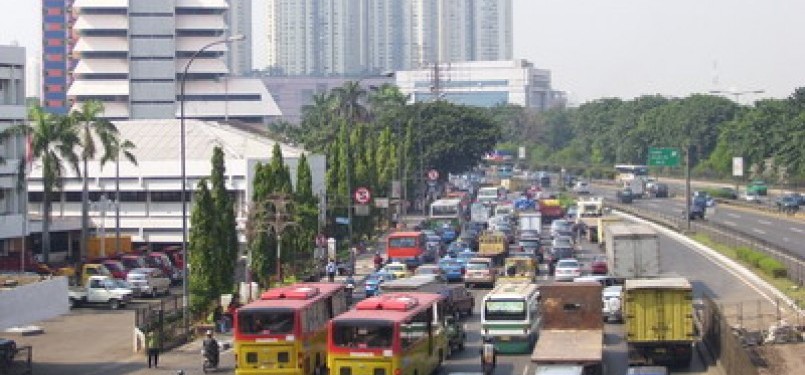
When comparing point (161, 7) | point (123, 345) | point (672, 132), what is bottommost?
point (123, 345)

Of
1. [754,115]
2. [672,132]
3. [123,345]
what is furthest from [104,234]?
[672,132]

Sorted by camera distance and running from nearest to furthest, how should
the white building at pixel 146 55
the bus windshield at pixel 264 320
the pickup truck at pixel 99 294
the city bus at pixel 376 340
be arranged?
the city bus at pixel 376 340, the bus windshield at pixel 264 320, the pickup truck at pixel 99 294, the white building at pixel 146 55

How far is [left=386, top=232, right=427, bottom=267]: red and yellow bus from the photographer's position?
73.4 meters

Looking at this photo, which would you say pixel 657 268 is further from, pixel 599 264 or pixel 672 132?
pixel 672 132

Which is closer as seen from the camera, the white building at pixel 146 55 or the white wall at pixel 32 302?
the white wall at pixel 32 302

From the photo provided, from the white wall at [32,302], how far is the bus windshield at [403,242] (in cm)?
3137

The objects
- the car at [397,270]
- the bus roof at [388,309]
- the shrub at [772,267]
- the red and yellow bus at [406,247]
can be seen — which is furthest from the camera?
the red and yellow bus at [406,247]

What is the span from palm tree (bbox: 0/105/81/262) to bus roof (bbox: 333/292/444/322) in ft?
124

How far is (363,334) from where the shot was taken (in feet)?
110

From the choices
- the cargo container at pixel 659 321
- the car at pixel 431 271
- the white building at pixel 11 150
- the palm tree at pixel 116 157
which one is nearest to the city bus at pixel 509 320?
the cargo container at pixel 659 321

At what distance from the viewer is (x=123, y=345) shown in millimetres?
48406

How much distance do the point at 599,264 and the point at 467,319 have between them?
50.0 ft

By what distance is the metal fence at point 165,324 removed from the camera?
150 ft

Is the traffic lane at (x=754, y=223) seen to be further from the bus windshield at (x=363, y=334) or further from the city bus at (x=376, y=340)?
the bus windshield at (x=363, y=334)
